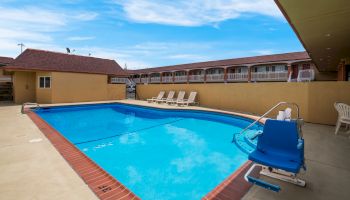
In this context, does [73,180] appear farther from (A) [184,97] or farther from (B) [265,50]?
(B) [265,50]

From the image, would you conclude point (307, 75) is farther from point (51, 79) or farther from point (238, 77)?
point (51, 79)

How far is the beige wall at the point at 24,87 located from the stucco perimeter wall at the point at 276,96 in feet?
37.9

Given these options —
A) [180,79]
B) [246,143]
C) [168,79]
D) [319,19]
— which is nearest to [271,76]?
[180,79]

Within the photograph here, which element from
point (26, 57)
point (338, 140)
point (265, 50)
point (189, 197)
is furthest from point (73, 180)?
point (265, 50)

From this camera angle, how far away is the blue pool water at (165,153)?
3877mm

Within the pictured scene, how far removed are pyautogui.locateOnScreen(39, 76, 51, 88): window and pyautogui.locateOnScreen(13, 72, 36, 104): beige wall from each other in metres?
1.16

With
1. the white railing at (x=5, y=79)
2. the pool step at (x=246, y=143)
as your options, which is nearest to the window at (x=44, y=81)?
the white railing at (x=5, y=79)

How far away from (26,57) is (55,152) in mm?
14397

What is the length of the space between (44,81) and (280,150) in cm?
1691

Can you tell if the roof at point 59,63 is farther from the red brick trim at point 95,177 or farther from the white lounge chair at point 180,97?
the red brick trim at point 95,177

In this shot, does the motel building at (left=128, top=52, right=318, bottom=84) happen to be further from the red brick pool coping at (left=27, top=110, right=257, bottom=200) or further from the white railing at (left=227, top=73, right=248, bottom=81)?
the red brick pool coping at (left=27, top=110, right=257, bottom=200)

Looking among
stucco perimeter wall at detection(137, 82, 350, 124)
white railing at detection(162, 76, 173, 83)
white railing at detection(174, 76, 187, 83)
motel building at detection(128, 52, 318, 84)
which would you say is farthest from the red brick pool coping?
white railing at detection(162, 76, 173, 83)

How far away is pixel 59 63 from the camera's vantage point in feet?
52.0

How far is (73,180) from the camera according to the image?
3.02m
